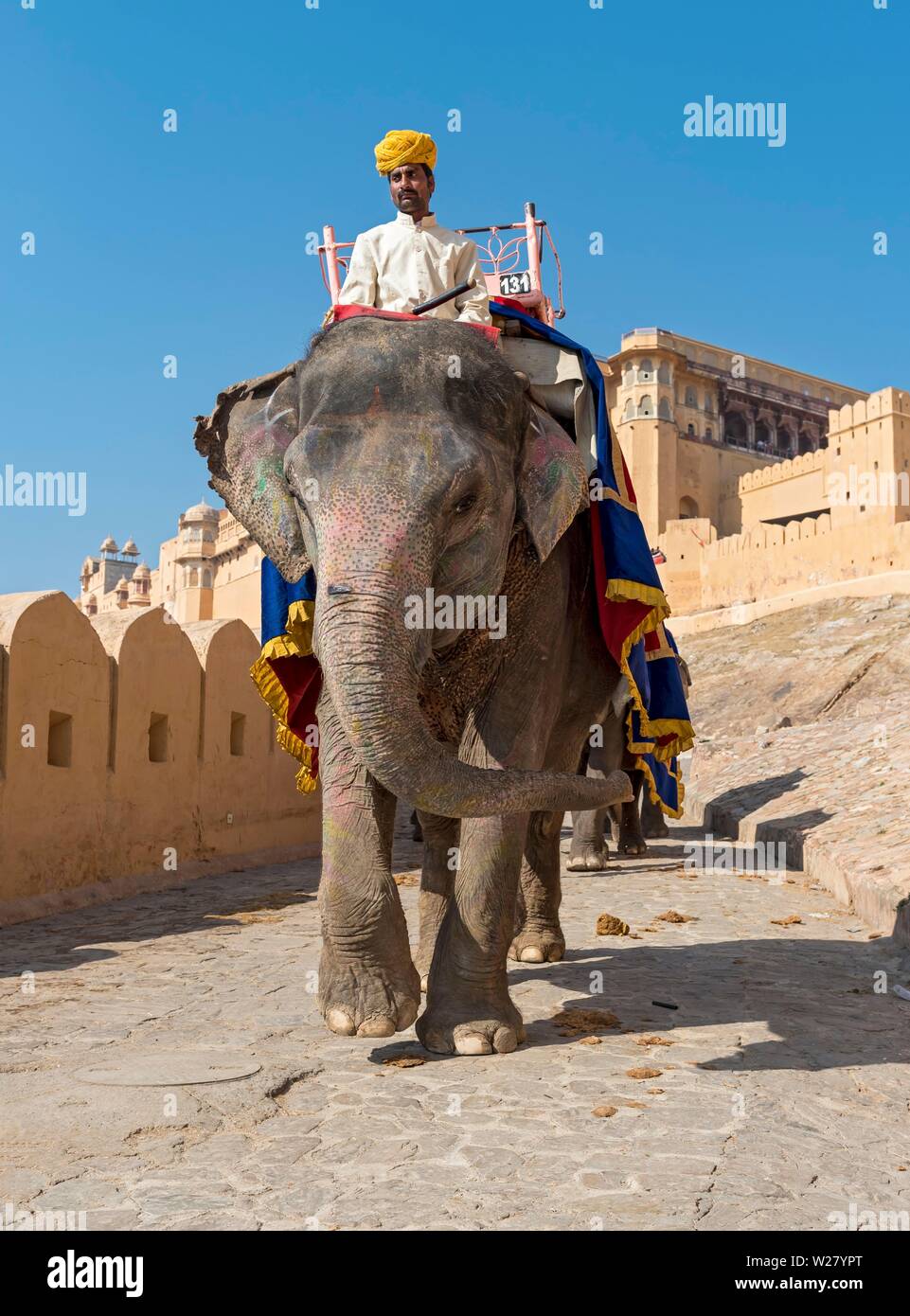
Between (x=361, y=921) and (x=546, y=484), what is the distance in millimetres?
1774

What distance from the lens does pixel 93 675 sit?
9516 mm

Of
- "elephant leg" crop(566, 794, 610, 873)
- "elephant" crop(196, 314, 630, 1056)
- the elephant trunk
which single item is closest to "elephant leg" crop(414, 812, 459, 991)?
"elephant" crop(196, 314, 630, 1056)

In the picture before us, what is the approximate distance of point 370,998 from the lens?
4598mm

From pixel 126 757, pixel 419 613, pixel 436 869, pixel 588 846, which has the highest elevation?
pixel 419 613

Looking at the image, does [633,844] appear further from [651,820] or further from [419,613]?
[419,613]

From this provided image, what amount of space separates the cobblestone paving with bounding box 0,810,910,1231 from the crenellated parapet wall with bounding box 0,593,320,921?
183 cm

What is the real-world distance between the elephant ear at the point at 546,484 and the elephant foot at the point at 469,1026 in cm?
168

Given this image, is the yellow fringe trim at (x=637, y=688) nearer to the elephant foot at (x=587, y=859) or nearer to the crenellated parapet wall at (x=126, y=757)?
the elephant foot at (x=587, y=859)

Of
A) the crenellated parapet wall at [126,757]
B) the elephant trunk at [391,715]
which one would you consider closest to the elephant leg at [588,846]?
the crenellated parapet wall at [126,757]

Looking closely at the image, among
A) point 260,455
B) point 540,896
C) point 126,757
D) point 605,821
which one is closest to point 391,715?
point 260,455

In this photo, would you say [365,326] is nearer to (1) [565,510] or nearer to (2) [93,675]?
(1) [565,510]

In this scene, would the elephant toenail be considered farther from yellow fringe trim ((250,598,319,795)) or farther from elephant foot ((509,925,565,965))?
elephant foot ((509,925,565,965))

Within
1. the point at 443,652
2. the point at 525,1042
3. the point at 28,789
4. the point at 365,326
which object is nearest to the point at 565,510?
the point at 443,652

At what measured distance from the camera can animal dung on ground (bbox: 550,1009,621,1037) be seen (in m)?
4.97
